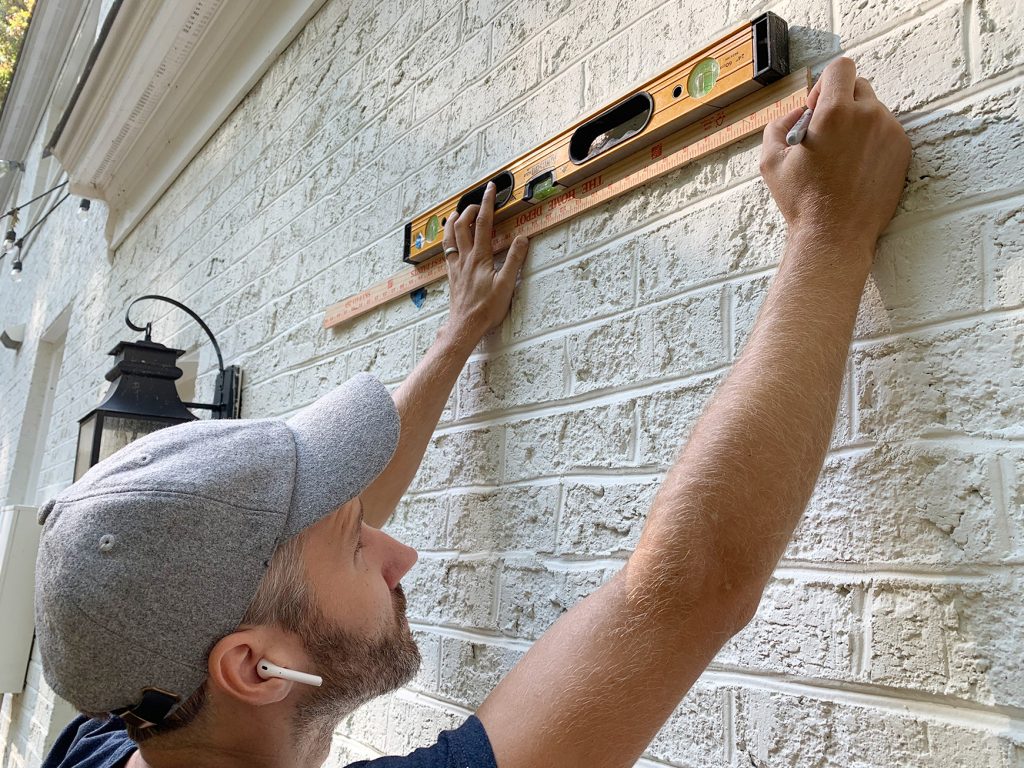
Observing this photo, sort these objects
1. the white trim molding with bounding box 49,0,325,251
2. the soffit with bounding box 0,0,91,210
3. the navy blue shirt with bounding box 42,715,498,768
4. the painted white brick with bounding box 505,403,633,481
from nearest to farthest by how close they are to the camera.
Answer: the navy blue shirt with bounding box 42,715,498,768
the painted white brick with bounding box 505,403,633,481
the white trim molding with bounding box 49,0,325,251
the soffit with bounding box 0,0,91,210

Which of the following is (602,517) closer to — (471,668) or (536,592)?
(536,592)

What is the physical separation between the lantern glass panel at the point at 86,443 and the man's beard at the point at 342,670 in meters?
1.33

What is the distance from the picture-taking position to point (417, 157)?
1954 mm

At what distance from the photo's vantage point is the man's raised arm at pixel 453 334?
1.55 meters

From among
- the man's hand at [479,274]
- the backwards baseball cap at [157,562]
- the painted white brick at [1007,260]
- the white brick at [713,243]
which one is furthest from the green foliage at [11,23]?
the painted white brick at [1007,260]

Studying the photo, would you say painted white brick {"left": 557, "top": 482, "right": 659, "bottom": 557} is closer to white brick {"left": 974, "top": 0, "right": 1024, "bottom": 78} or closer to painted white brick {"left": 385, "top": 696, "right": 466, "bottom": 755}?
painted white brick {"left": 385, "top": 696, "right": 466, "bottom": 755}

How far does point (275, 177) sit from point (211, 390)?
0.82 metres

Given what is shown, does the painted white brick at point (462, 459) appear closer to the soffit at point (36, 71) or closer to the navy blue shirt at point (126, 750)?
the navy blue shirt at point (126, 750)

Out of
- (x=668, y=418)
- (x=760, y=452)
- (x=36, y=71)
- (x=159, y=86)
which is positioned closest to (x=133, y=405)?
(x=668, y=418)

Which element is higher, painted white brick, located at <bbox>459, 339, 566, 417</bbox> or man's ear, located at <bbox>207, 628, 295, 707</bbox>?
painted white brick, located at <bbox>459, 339, 566, 417</bbox>

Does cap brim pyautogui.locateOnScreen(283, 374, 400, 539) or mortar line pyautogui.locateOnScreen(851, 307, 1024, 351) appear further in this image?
cap brim pyautogui.locateOnScreen(283, 374, 400, 539)

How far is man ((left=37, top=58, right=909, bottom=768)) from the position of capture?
2.82 feet

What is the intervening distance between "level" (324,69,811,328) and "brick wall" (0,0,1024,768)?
0.03 meters

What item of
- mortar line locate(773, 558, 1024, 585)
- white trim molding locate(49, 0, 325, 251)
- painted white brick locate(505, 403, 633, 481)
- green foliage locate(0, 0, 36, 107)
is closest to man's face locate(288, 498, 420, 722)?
painted white brick locate(505, 403, 633, 481)
